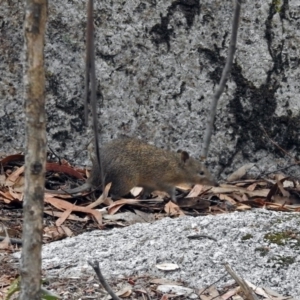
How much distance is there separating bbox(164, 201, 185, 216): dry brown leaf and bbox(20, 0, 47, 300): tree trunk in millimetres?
3791

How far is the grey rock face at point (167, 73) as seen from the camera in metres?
7.72

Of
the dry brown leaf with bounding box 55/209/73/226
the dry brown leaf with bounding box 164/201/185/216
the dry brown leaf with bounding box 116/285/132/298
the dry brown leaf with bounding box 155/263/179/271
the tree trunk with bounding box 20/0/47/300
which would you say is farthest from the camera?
the dry brown leaf with bounding box 164/201/185/216

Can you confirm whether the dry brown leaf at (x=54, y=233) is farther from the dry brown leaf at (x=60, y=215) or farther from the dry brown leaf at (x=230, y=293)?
the dry brown leaf at (x=230, y=293)

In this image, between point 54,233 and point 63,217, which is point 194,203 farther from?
point 54,233

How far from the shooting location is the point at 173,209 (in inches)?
274

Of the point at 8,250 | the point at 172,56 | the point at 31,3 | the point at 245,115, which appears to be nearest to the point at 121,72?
the point at 172,56

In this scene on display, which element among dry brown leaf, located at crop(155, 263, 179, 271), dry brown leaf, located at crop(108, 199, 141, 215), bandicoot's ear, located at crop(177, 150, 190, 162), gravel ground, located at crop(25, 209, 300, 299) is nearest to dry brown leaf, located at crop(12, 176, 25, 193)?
dry brown leaf, located at crop(108, 199, 141, 215)

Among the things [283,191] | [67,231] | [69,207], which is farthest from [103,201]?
[283,191]

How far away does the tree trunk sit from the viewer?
9.44ft

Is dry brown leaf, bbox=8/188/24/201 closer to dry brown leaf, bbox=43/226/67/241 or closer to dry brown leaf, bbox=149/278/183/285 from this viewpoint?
dry brown leaf, bbox=43/226/67/241

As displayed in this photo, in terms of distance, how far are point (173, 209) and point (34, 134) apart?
13.5 ft

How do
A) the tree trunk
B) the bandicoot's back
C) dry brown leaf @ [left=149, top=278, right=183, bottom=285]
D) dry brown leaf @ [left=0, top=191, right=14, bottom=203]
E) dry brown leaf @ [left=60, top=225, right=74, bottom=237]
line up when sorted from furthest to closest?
the bandicoot's back → dry brown leaf @ [left=0, top=191, right=14, bottom=203] → dry brown leaf @ [left=60, top=225, right=74, bottom=237] → dry brown leaf @ [left=149, top=278, right=183, bottom=285] → the tree trunk

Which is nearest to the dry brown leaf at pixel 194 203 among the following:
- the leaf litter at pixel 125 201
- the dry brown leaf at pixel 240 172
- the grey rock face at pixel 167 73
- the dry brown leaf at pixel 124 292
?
the leaf litter at pixel 125 201

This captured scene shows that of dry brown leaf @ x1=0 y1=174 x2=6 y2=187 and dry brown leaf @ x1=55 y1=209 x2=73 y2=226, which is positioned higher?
dry brown leaf @ x1=0 y1=174 x2=6 y2=187
